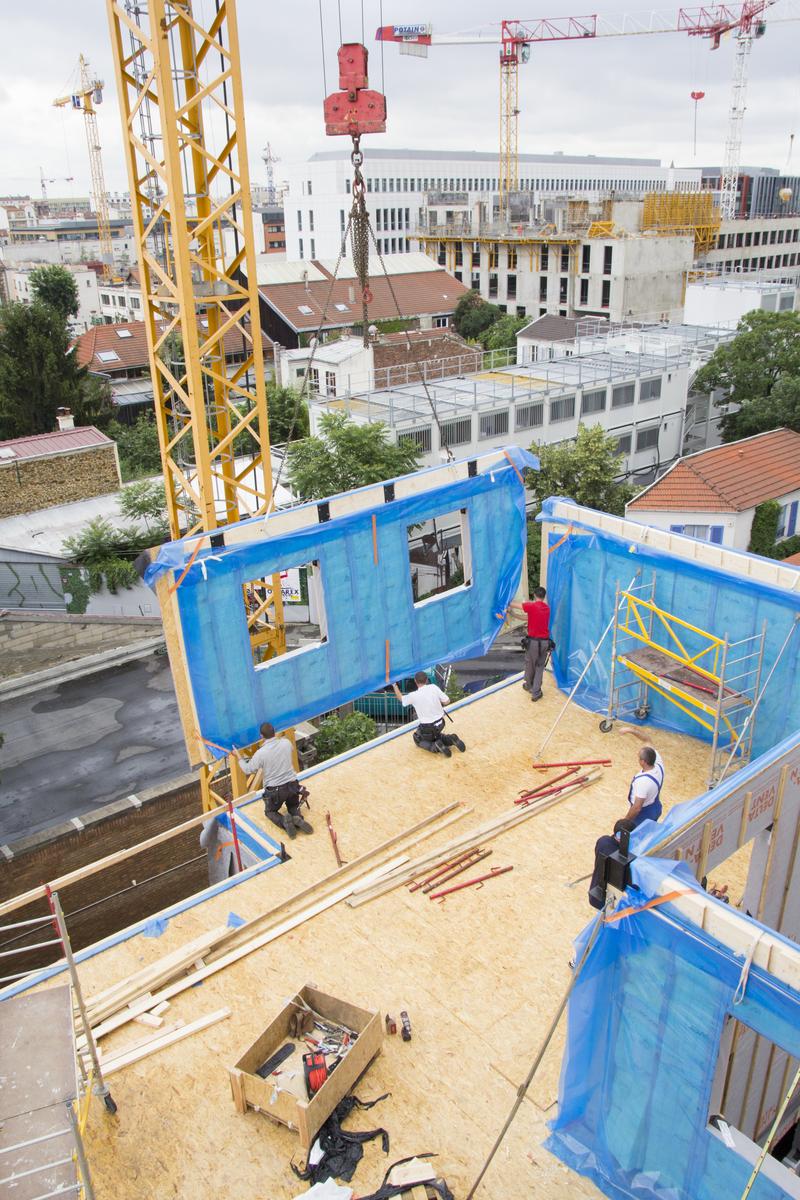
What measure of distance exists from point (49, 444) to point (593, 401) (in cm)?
2396

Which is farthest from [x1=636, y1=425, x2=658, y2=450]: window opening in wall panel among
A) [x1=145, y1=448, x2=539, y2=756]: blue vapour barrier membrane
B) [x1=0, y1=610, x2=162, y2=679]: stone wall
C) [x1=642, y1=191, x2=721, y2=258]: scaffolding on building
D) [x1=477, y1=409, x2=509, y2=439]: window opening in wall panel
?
[x1=642, y1=191, x2=721, y2=258]: scaffolding on building

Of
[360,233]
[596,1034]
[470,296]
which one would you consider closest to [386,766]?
[596,1034]

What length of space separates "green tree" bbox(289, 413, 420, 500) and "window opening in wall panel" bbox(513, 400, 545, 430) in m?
9.38

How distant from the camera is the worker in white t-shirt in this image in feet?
41.8

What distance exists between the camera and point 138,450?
44250 mm

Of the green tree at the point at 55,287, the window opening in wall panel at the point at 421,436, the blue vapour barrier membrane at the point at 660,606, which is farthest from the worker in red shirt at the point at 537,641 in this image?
the green tree at the point at 55,287

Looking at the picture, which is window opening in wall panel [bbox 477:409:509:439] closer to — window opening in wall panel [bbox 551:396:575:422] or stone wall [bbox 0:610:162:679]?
window opening in wall panel [bbox 551:396:575:422]

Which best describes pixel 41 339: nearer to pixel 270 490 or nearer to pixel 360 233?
pixel 360 233

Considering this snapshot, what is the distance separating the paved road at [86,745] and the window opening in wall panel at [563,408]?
888 inches

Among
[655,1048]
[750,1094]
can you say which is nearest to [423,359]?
[750,1094]

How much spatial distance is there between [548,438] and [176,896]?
90.1ft

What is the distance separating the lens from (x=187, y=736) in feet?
40.8

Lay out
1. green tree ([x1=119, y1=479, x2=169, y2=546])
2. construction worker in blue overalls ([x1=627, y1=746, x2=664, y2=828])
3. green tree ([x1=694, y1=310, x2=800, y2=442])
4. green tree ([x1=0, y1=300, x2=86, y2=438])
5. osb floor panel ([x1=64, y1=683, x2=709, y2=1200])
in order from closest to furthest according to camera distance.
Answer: osb floor panel ([x1=64, y1=683, x2=709, y2=1200]), construction worker in blue overalls ([x1=627, y1=746, x2=664, y2=828]), green tree ([x1=119, y1=479, x2=169, y2=546]), green tree ([x1=694, y1=310, x2=800, y2=442]), green tree ([x1=0, y1=300, x2=86, y2=438])

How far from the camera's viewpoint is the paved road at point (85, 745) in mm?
19500
